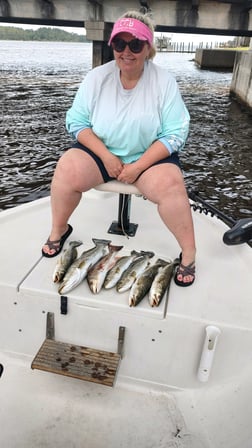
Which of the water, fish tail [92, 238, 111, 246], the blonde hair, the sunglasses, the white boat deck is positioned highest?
the blonde hair

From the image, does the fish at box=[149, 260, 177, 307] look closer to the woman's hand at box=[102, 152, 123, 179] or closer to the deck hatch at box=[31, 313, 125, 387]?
the deck hatch at box=[31, 313, 125, 387]

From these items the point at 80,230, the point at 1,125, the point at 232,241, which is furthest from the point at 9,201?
the point at 1,125

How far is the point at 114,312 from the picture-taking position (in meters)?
2.08

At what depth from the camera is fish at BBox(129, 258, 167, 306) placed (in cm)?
207

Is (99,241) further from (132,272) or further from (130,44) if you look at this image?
(130,44)

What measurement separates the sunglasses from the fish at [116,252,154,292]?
1.36 meters

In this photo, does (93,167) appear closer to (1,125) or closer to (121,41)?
(121,41)

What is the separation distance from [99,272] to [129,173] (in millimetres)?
685

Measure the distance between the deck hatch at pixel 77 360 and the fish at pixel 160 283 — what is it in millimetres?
270

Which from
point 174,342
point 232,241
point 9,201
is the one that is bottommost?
point 9,201

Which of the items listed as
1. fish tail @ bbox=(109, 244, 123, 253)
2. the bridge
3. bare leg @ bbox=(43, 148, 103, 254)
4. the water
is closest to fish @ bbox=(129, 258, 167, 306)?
fish tail @ bbox=(109, 244, 123, 253)

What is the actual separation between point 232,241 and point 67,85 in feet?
61.9

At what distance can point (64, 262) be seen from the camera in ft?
7.53

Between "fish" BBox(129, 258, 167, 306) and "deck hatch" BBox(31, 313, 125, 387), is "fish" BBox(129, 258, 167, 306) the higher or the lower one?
the higher one
